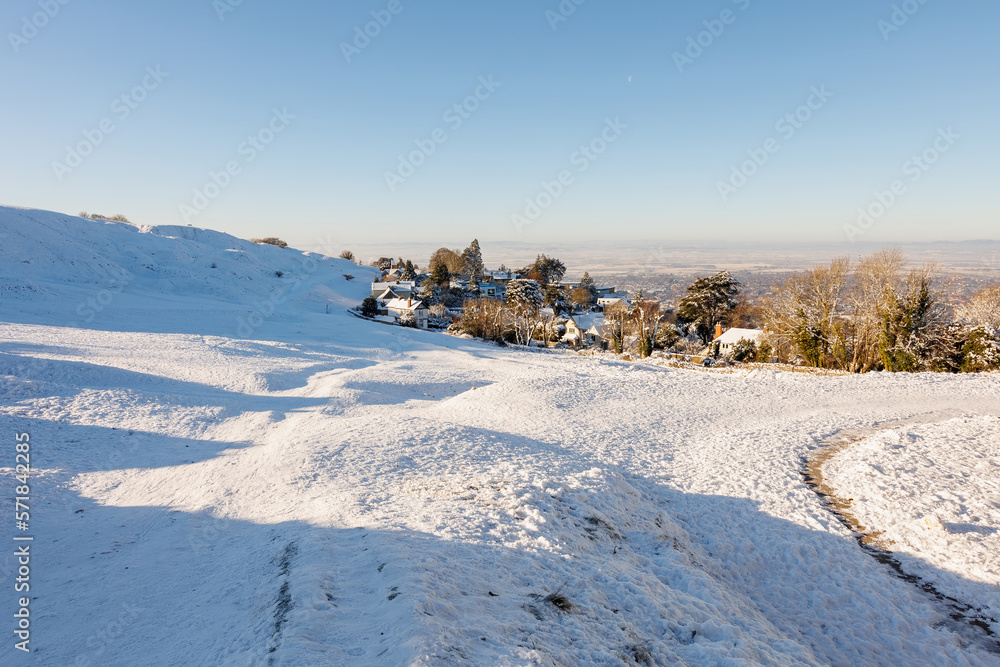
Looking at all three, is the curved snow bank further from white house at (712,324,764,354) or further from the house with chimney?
the house with chimney

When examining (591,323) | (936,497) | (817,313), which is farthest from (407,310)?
(936,497)

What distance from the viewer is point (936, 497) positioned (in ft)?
34.7

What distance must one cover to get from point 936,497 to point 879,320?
2240 cm

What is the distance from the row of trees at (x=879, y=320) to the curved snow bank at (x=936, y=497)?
14.1m

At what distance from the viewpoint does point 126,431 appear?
13.8 meters

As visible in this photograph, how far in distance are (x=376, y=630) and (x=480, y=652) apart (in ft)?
4.03

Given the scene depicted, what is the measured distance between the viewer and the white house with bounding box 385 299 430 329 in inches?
2276

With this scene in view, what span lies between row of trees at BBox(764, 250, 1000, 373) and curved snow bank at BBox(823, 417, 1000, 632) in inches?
555

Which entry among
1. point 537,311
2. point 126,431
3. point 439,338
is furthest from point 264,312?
point 126,431

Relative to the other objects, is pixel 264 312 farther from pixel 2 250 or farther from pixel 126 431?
pixel 126 431

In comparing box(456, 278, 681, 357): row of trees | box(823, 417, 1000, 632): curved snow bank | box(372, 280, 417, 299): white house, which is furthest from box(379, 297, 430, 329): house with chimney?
box(823, 417, 1000, 632): curved snow bank

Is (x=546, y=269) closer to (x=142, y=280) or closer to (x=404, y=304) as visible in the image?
(x=404, y=304)

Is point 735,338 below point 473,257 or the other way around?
below

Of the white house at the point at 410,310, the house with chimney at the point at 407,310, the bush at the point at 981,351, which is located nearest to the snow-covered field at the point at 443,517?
the bush at the point at 981,351
